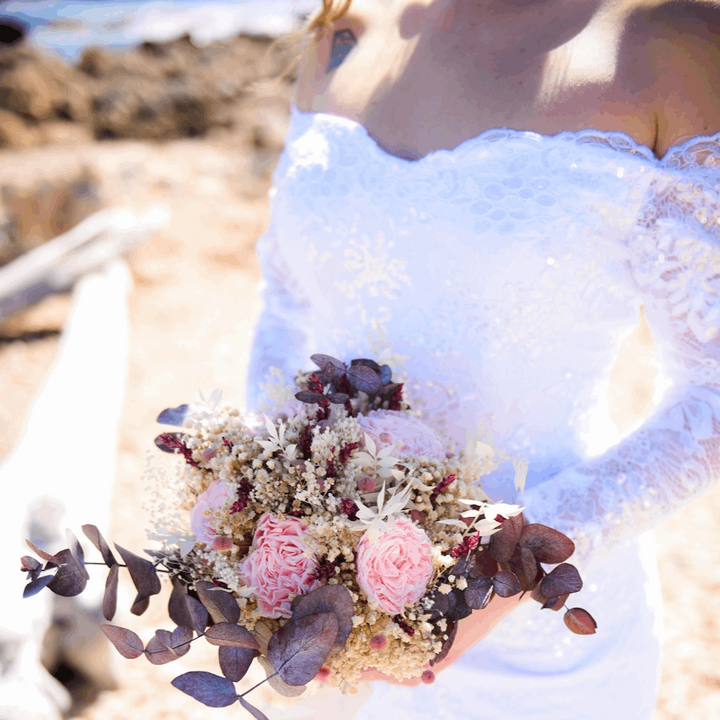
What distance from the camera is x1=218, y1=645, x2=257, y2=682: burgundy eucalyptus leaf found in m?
0.77

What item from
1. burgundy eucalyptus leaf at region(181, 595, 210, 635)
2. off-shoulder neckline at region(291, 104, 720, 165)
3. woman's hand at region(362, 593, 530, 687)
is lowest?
woman's hand at region(362, 593, 530, 687)

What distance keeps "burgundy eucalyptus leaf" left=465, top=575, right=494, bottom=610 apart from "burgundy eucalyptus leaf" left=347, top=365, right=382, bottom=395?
319 millimetres

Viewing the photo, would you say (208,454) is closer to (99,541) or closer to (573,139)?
(99,541)

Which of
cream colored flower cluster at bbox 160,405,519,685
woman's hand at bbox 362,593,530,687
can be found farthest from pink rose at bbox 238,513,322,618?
woman's hand at bbox 362,593,530,687

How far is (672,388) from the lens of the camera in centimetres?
120

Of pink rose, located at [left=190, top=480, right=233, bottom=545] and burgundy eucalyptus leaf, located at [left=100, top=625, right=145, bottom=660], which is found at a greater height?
pink rose, located at [left=190, top=480, right=233, bottom=545]

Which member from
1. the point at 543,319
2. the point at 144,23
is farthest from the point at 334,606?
the point at 144,23

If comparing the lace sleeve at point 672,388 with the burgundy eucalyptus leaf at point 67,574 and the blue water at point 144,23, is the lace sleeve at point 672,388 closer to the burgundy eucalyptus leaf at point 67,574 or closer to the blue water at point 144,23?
the burgundy eucalyptus leaf at point 67,574

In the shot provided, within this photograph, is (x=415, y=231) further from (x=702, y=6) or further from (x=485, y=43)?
(x=702, y=6)

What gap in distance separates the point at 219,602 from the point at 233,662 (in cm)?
7

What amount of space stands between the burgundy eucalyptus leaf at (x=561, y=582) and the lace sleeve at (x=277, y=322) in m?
0.90

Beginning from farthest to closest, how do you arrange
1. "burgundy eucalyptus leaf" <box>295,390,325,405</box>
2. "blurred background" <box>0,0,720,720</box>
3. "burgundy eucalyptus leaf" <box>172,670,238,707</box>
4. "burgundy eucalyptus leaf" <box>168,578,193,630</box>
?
1. "blurred background" <box>0,0,720,720</box>
2. "burgundy eucalyptus leaf" <box>295,390,325,405</box>
3. "burgundy eucalyptus leaf" <box>168,578,193,630</box>
4. "burgundy eucalyptus leaf" <box>172,670,238,707</box>

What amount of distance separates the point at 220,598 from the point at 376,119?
103 cm

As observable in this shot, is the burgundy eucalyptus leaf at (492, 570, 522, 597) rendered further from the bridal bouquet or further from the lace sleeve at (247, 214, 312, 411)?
the lace sleeve at (247, 214, 312, 411)
